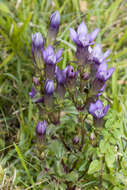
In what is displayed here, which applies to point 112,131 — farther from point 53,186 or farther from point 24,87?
point 24,87

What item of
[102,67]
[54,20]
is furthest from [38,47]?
[102,67]

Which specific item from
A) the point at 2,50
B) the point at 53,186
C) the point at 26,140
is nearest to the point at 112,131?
the point at 53,186

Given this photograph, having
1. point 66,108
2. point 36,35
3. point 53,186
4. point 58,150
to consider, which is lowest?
point 53,186

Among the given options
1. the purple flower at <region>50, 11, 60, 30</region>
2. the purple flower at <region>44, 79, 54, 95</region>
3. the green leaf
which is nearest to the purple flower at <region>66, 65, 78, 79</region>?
the purple flower at <region>44, 79, 54, 95</region>

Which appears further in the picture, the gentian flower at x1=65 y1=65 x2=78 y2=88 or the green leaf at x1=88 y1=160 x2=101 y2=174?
the green leaf at x1=88 y1=160 x2=101 y2=174

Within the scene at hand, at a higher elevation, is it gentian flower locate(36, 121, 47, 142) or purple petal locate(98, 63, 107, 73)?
purple petal locate(98, 63, 107, 73)

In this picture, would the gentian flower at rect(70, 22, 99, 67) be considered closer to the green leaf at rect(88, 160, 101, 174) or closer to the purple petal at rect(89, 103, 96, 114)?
the purple petal at rect(89, 103, 96, 114)
